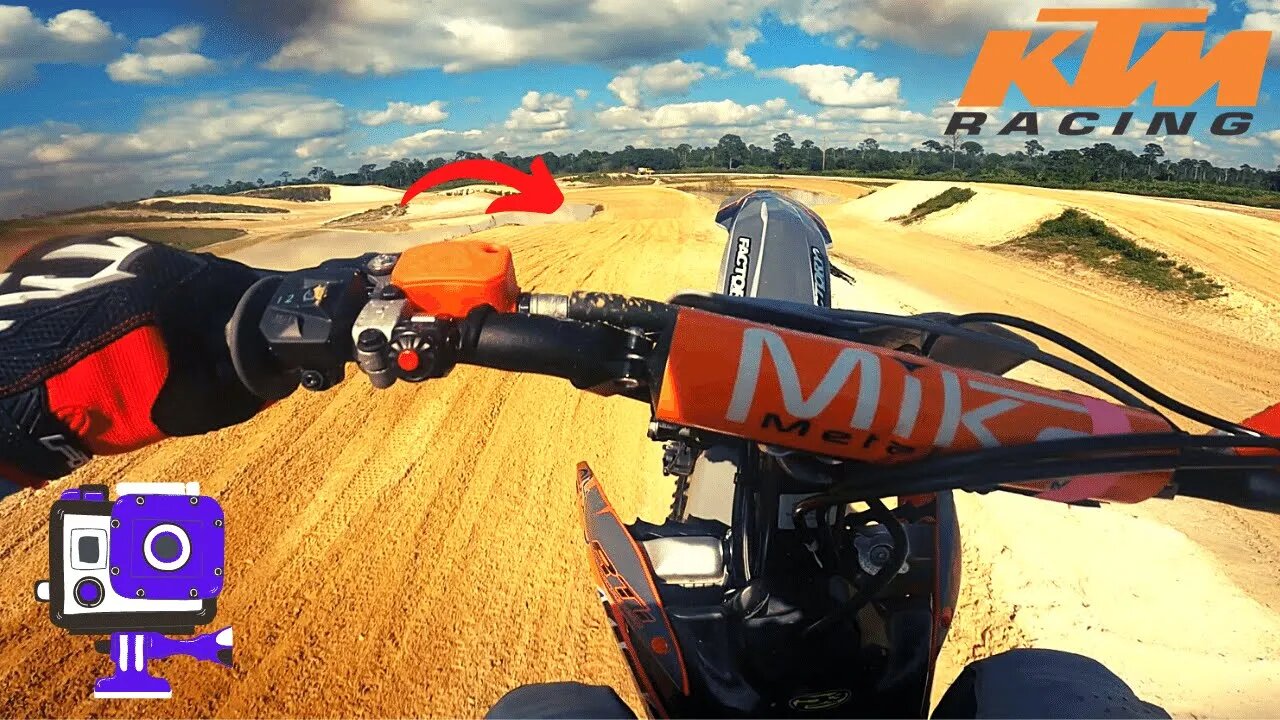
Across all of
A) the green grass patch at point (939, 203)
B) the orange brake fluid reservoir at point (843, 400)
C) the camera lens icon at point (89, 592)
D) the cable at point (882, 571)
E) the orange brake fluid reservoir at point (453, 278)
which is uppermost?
the green grass patch at point (939, 203)

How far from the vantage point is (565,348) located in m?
1.34

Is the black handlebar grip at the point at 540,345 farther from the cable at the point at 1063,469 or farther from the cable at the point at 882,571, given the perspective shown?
the cable at the point at 882,571

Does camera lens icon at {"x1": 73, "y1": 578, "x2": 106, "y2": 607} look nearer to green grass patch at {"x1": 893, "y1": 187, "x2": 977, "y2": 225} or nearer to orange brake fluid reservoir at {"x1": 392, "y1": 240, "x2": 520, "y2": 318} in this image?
orange brake fluid reservoir at {"x1": 392, "y1": 240, "x2": 520, "y2": 318}

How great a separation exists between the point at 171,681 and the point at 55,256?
3.48 m

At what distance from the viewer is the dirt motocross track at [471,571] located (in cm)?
369

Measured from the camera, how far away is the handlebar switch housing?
1.27 metres

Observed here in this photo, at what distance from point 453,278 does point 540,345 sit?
216 mm

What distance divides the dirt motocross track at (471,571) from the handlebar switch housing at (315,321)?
3016mm

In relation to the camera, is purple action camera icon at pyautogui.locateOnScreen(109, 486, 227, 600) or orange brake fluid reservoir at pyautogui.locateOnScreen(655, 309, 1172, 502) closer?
orange brake fluid reservoir at pyautogui.locateOnScreen(655, 309, 1172, 502)

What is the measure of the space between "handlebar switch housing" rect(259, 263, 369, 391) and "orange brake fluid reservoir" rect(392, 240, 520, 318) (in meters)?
0.11

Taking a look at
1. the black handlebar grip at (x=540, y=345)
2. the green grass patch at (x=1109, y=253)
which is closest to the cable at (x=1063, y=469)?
the black handlebar grip at (x=540, y=345)

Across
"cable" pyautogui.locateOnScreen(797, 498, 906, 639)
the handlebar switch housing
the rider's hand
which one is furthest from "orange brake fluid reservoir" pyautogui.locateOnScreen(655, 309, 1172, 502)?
the rider's hand

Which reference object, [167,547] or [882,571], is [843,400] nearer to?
[882,571]

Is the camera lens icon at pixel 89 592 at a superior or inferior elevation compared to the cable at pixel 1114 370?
inferior
